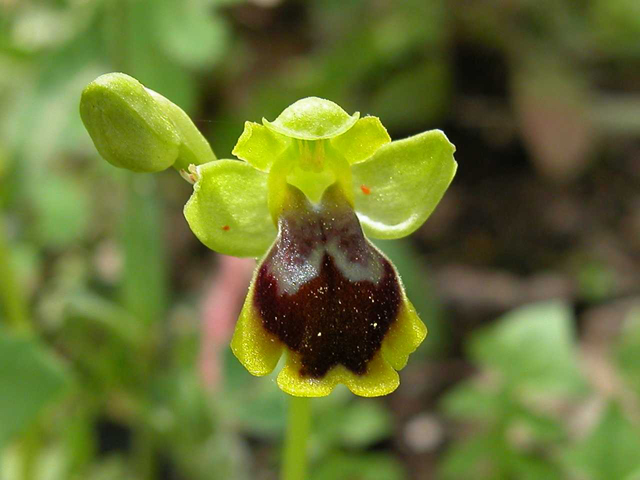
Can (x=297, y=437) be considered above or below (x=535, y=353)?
above

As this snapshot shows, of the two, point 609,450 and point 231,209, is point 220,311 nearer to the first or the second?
point 609,450

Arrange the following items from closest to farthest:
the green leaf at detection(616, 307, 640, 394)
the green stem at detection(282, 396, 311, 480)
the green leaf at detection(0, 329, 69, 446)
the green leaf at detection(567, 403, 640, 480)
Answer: the green stem at detection(282, 396, 311, 480)
the green leaf at detection(0, 329, 69, 446)
the green leaf at detection(567, 403, 640, 480)
the green leaf at detection(616, 307, 640, 394)

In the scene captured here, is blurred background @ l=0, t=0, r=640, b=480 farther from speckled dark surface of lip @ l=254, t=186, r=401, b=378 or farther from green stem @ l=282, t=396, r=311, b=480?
speckled dark surface of lip @ l=254, t=186, r=401, b=378

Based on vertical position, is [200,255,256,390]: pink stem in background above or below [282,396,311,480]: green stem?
below

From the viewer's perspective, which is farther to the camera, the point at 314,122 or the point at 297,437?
the point at 297,437

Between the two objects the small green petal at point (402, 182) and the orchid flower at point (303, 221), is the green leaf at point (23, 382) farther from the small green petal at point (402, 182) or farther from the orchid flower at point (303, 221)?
the small green petal at point (402, 182)

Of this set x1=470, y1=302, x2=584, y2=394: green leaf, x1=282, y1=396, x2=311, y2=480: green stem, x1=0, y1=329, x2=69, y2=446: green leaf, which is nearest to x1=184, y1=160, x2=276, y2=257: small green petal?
x1=282, y1=396, x2=311, y2=480: green stem

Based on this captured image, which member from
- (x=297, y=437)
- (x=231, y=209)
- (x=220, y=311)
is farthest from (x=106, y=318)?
(x=231, y=209)
